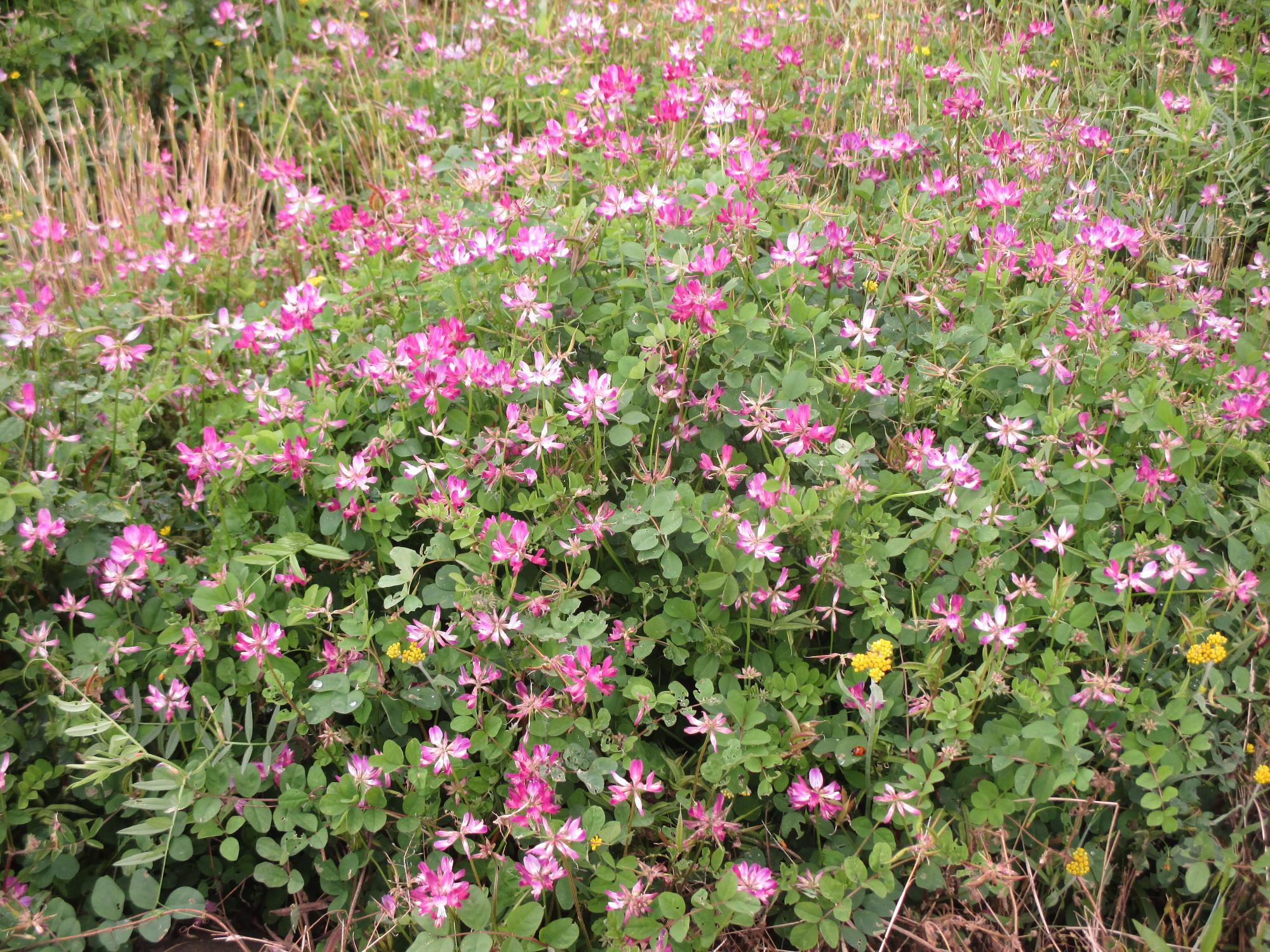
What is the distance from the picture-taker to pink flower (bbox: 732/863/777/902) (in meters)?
1.65

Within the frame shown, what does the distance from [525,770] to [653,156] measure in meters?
2.13

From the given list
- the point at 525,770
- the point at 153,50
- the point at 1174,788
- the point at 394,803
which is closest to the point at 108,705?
the point at 394,803

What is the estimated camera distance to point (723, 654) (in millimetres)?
1948

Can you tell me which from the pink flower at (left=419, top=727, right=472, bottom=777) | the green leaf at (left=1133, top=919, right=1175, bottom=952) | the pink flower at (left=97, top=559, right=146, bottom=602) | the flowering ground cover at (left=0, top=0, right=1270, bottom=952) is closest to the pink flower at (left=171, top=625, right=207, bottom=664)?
the flowering ground cover at (left=0, top=0, right=1270, bottom=952)

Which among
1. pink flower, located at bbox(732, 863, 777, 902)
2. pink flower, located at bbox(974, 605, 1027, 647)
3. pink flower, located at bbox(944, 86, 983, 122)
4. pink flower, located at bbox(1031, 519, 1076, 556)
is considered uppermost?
pink flower, located at bbox(944, 86, 983, 122)

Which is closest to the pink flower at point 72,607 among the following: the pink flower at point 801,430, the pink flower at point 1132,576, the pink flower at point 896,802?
the pink flower at point 801,430

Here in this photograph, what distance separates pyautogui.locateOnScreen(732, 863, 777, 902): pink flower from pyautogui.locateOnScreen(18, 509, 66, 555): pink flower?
155cm

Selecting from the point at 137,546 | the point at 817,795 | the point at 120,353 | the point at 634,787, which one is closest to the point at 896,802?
the point at 817,795

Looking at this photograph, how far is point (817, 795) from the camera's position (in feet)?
5.83

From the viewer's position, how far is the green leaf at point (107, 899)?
5.75ft

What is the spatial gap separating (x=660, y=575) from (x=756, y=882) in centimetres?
69

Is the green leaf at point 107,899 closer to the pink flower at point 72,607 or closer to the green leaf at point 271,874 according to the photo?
the green leaf at point 271,874

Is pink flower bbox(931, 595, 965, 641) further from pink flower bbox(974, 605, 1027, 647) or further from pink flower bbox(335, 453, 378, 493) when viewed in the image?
pink flower bbox(335, 453, 378, 493)

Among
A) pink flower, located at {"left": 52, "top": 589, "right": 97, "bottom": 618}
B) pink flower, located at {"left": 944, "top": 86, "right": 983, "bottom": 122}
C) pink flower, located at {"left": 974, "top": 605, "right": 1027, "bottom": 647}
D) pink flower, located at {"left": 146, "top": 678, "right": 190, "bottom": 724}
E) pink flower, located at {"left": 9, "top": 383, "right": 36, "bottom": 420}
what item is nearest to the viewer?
pink flower, located at {"left": 974, "top": 605, "right": 1027, "bottom": 647}
